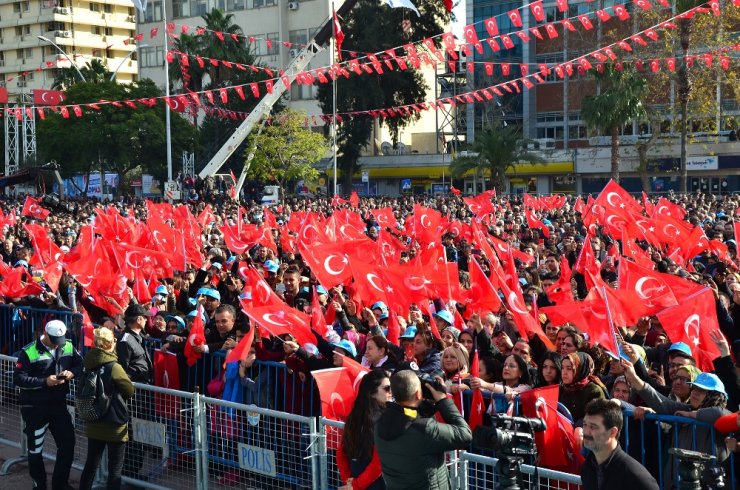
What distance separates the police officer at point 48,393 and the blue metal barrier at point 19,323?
308 centimetres

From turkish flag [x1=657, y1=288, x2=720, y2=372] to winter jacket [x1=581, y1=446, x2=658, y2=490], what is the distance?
3.62m

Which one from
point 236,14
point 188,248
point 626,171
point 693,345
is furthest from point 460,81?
point 693,345

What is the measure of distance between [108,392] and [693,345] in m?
4.77

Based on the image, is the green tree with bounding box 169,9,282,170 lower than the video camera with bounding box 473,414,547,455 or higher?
higher

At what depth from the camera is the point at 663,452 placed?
583 centimetres

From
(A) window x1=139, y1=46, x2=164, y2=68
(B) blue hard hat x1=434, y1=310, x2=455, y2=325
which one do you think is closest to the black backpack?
(B) blue hard hat x1=434, y1=310, x2=455, y2=325

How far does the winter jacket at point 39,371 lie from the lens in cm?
782

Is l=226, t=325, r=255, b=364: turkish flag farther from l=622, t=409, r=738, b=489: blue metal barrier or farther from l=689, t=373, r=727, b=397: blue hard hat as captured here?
l=689, t=373, r=727, b=397: blue hard hat

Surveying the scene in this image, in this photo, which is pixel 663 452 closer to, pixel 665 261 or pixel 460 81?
pixel 665 261

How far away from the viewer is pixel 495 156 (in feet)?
169

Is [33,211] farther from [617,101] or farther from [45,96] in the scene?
[617,101]

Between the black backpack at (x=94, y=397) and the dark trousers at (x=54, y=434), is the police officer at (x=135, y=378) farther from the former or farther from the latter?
the black backpack at (x=94, y=397)

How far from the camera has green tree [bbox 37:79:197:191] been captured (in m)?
54.3

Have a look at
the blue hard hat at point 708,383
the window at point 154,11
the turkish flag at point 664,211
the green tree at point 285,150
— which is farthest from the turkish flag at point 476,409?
the window at point 154,11
